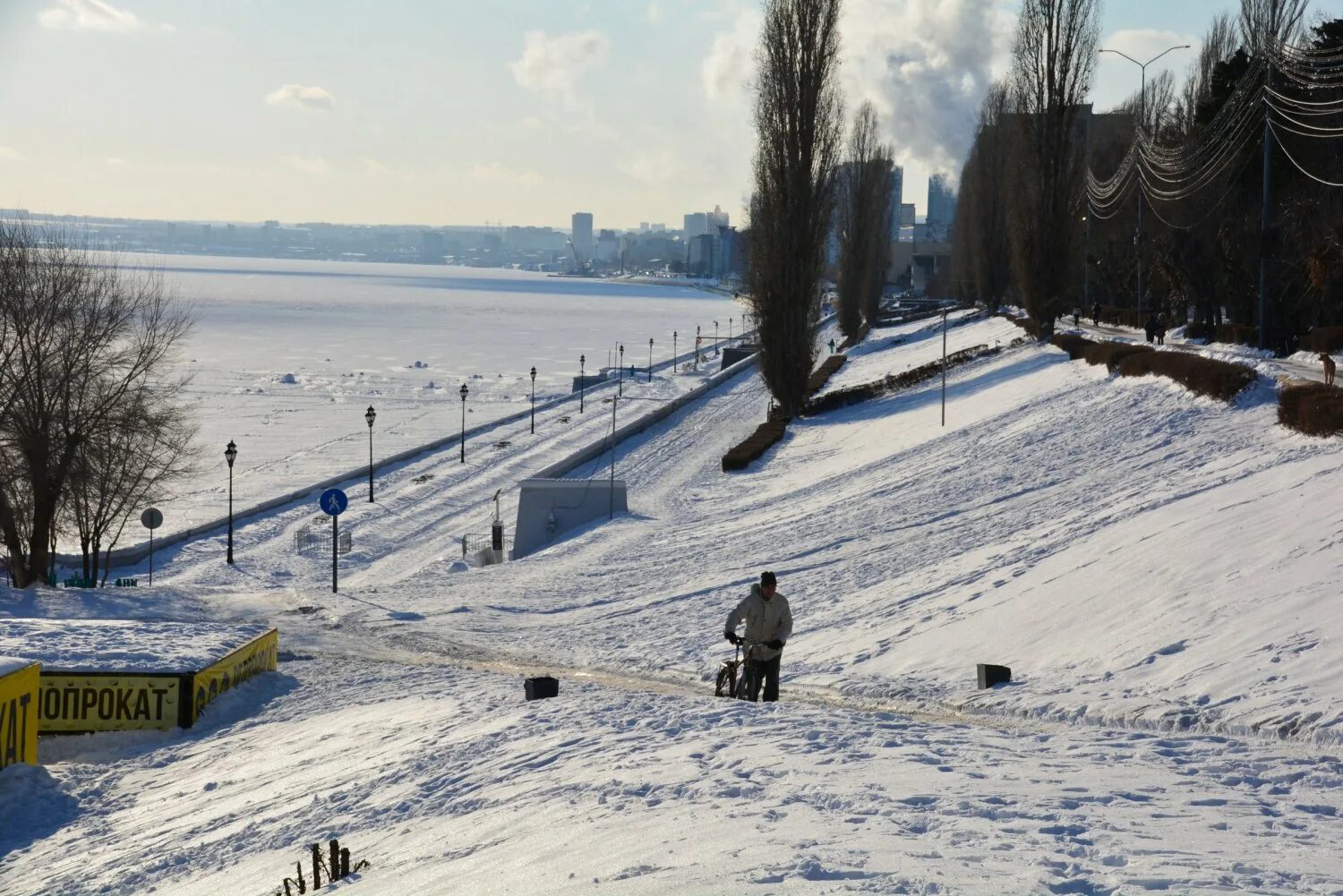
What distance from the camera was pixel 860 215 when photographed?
257ft

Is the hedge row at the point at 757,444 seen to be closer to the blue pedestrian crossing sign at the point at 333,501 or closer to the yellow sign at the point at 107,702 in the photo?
the blue pedestrian crossing sign at the point at 333,501

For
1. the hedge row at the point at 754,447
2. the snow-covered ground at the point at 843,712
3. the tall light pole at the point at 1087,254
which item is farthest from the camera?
the tall light pole at the point at 1087,254

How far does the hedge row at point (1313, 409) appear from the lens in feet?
62.1

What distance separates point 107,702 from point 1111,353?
2443 cm

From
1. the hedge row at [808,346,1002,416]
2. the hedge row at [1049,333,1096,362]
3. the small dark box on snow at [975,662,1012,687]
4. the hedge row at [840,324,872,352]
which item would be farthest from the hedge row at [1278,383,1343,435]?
the hedge row at [840,324,872,352]

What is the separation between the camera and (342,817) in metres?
11.4

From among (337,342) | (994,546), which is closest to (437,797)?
(994,546)

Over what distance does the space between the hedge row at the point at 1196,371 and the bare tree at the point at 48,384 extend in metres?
22.1

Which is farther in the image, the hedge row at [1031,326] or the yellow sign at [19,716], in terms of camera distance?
the hedge row at [1031,326]

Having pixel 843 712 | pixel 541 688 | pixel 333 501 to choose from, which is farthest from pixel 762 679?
pixel 333 501

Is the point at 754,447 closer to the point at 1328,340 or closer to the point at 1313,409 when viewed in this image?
the point at 1328,340

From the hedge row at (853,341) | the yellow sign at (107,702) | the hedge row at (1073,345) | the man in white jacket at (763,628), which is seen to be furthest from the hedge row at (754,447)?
the hedge row at (853,341)

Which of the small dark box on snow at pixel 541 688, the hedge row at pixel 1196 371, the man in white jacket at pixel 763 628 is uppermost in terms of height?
the hedge row at pixel 1196 371

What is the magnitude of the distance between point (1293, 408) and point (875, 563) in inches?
269
